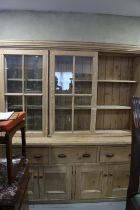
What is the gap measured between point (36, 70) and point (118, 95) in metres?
1.24

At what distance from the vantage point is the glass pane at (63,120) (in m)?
2.66

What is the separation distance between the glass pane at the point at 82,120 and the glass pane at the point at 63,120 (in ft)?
0.35

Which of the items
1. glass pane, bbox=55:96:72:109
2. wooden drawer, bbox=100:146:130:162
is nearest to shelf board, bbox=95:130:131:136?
wooden drawer, bbox=100:146:130:162

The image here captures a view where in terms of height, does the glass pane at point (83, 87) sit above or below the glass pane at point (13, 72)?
below

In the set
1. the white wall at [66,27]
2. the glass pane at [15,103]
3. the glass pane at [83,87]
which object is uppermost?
the white wall at [66,27]

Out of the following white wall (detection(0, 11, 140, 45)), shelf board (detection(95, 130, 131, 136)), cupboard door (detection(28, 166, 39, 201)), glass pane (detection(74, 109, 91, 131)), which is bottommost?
cupboard door (detection(28, 166, 39, 201))

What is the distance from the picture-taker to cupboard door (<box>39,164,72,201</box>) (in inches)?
93.7

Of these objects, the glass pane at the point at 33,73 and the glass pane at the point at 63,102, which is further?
the glass pane at the point at 63,102

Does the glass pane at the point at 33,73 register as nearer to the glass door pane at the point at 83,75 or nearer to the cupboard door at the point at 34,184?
the glass door pane at the point at 83,75

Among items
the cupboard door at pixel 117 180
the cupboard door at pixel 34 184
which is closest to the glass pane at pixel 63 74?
the cupboard door at pixel 34 184

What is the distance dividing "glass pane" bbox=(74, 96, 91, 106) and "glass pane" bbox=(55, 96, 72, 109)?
8cm

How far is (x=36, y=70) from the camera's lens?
99.0 inches

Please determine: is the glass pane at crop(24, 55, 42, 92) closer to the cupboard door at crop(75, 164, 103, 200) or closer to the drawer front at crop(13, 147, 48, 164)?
the drawer front at crop(13, 147, 48, 164)

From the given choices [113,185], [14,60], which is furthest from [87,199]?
[14,60]
